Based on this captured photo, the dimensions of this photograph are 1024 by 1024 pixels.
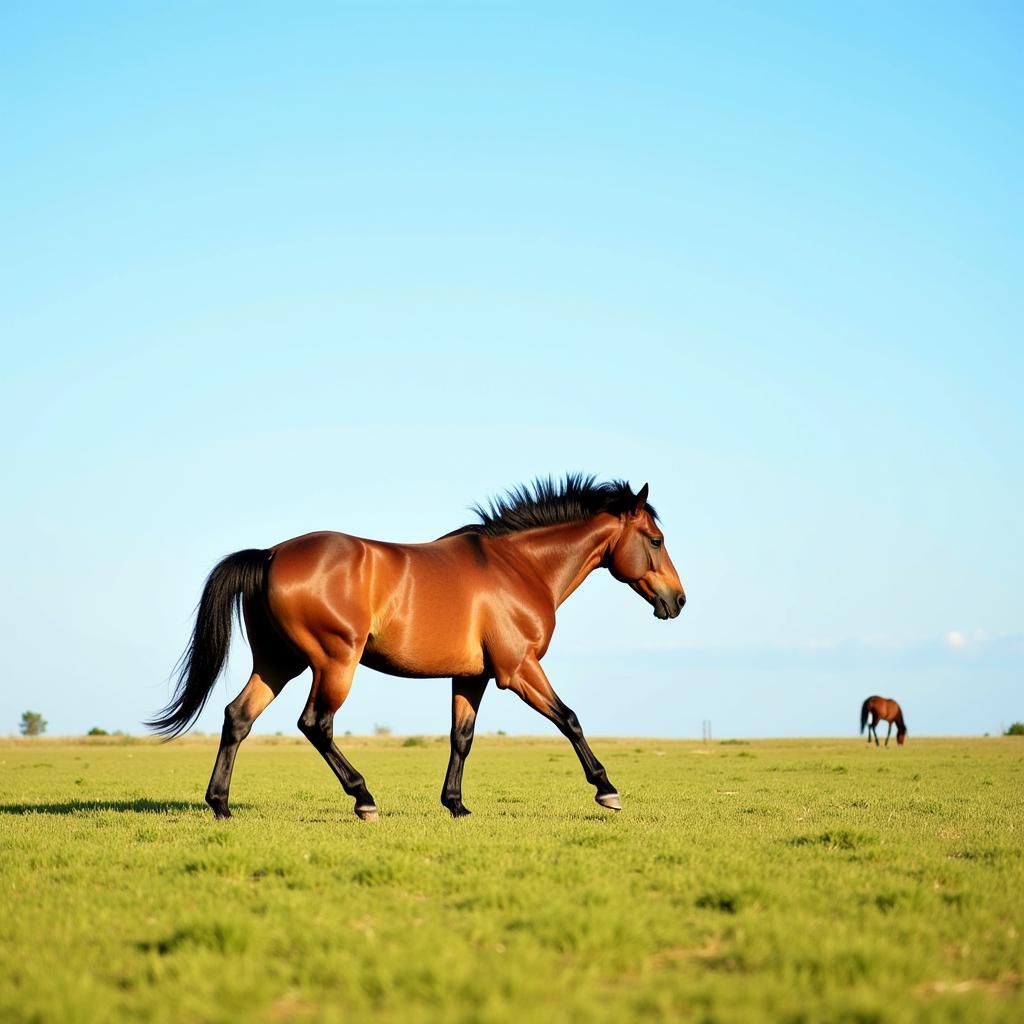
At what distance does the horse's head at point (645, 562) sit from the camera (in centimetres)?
1289

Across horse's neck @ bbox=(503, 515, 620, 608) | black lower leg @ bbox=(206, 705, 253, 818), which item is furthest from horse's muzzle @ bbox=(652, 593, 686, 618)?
black lower leg @ bbox=(206, 705, 253, 818)

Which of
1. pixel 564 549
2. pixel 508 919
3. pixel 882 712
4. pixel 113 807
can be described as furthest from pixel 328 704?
pixel 882 712

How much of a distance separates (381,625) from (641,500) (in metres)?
3.74

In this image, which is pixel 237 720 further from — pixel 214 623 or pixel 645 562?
pixel 645 562

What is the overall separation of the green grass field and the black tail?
1218 millimetres

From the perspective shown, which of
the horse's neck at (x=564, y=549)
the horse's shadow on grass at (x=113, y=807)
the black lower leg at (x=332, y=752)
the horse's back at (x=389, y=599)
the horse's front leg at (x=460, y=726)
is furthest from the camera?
the horse's shadow on grass at (x=113, y=807)

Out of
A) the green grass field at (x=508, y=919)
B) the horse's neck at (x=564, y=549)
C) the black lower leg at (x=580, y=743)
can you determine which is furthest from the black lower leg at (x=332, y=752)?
the horse's neck at (x=564, y=549)

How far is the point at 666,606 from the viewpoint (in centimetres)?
1327

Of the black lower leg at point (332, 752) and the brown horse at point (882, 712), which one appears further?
the brown horse at point (882, 712)

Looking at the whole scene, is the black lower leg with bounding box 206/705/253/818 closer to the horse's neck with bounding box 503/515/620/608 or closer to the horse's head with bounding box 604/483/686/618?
the horse's neck with bounding box 503/515/620/608

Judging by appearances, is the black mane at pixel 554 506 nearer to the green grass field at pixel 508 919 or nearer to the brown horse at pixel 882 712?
the green grass field at pixel 508 919

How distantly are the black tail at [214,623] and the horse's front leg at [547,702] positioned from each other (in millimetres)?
2838

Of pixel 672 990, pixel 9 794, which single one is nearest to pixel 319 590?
pixel 672 990

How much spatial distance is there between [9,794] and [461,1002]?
14830mm
